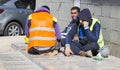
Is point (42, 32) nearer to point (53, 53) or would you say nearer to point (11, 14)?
point (53, 53)

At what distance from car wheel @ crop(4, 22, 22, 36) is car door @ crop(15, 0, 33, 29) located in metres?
0.24

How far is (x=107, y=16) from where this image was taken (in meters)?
9.73

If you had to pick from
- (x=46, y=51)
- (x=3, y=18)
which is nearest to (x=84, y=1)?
(x=46, y=51)

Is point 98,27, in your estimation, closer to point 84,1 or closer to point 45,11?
point 45,11

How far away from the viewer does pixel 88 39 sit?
9.19m

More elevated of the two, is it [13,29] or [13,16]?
[13,16]

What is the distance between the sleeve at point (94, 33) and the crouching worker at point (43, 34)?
2.65ft

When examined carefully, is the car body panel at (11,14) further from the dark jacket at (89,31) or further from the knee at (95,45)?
the knee at (95,45)

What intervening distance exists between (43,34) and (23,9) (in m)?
6.36

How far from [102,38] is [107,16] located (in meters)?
0.54

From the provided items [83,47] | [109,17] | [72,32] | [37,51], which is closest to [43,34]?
[37,51]

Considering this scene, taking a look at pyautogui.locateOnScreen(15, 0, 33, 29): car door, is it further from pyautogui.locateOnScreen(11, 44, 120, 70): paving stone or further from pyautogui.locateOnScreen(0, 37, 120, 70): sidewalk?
pyautogui.locateOnScreen(11, 44, 120, 70): paving stone

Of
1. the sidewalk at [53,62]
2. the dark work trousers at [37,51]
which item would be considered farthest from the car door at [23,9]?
the dark work trousers at [37,51]

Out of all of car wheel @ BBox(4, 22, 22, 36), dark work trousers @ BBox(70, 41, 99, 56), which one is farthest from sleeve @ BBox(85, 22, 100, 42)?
car wheel @ BBox(4, 22, 22, 36)
